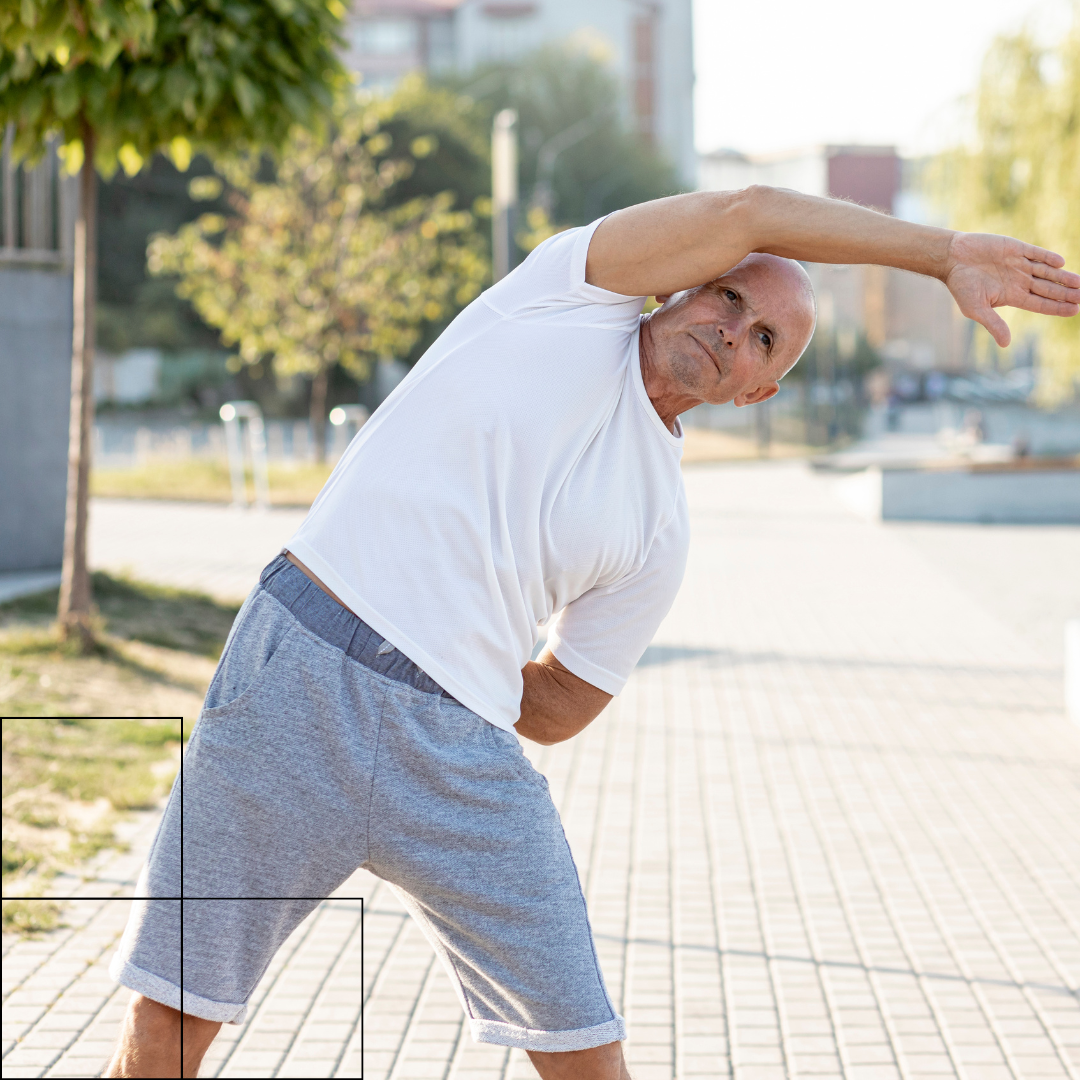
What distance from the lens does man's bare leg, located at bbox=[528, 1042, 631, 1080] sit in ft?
6.92

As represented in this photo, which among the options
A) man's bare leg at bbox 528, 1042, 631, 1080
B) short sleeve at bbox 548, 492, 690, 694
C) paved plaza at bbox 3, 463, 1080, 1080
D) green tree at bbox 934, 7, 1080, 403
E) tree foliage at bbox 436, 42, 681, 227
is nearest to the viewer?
man's bare leg at bbox 528, 1042, 631, 1080

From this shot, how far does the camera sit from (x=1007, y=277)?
6.41 ft

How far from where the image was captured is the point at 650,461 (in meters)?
2.18

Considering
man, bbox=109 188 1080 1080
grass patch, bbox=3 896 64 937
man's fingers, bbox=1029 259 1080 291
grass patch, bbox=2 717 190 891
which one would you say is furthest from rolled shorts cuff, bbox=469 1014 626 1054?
grass patch, bbox=2 717 190 891

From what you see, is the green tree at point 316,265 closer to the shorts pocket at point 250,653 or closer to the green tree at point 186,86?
the green tree at point 186,86

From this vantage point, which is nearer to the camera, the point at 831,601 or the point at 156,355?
the point at 831,601

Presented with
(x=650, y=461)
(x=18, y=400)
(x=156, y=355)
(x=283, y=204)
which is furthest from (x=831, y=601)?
(x=156, y=355)

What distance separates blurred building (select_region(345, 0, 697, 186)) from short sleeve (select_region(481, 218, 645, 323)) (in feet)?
252

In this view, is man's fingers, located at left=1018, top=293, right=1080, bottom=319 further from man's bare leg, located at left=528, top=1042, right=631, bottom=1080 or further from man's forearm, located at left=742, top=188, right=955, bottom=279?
man's bare leg, located at left=528, top=1042, right=631, bottom=1080

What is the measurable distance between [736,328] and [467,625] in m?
0.60

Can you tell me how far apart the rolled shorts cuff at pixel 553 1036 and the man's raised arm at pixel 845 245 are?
1.12 m

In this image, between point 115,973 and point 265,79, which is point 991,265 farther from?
point 265,79

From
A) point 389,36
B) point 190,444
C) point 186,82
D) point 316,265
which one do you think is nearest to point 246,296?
Answer: point 316,265

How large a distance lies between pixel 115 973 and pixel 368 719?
520 mm
